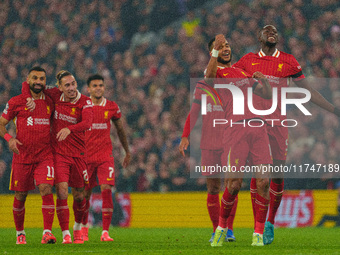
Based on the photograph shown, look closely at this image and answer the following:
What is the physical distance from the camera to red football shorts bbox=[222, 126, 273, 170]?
6789mm

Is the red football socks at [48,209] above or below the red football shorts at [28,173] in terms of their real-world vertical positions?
below

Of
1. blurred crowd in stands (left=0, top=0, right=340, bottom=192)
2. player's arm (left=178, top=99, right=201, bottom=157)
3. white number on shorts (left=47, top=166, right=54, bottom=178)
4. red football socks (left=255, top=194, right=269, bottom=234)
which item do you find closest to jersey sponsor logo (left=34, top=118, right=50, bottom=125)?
white number on shorts (left=47, top=166, right=54, bottom=178)

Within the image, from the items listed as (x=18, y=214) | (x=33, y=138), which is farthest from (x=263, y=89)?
(x=18, y=214)

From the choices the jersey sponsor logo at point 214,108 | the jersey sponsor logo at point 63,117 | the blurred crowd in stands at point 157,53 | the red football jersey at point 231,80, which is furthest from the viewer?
the blurred crowd in stands at point 157,53

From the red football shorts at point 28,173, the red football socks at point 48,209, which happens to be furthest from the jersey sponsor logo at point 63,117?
the red football socks at point 48,209

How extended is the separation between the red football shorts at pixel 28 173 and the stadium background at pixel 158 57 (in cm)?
563

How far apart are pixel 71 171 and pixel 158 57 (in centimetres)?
935

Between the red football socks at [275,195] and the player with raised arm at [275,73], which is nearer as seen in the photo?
the player with raised arm at [275,73]

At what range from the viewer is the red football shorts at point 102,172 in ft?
29.2

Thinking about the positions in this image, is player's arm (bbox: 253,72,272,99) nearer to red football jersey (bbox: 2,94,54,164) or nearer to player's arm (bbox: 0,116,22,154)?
red football jersey (bbox: 2,94,54,164)

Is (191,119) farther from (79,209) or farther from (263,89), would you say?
(79,209)

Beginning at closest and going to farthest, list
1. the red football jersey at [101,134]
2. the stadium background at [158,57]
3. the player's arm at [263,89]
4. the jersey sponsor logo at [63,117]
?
1. the player's arm at [263,89]
2. the jersey sponsor logo at [63,117]
3. the red football jersey at [101,134]
4. the stadium background at [158,57]

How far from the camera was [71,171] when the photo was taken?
8.22m

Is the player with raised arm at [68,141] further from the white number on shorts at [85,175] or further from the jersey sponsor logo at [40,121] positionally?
the jersey sponsor logo at [40,121]
